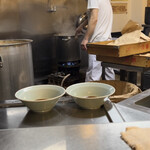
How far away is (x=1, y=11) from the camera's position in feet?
10.6

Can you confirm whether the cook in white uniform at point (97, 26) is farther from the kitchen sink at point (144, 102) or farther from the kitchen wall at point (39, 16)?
the kitchen sink at point (144, 102)

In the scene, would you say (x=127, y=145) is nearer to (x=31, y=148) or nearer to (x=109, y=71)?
(x=31, y=148)

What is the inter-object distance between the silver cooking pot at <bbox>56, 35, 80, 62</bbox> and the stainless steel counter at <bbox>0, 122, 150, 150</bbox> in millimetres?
2937

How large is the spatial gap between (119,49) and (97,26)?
1242mm

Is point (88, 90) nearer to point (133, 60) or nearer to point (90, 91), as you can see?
point (90, 91)

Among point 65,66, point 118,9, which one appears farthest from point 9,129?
point 118,9

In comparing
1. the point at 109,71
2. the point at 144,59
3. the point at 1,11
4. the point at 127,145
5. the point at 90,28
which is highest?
the point at 1,11

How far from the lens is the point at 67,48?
3.72m

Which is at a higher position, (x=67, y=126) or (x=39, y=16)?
(x=39, y=16)

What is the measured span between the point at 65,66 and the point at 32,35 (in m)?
0.77

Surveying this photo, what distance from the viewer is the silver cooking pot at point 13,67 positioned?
7.74 feet

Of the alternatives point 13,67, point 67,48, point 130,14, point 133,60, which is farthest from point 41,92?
point 130,14

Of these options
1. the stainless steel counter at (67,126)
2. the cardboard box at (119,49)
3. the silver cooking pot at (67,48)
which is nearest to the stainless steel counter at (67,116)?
the stainless steel counter at (67,126)

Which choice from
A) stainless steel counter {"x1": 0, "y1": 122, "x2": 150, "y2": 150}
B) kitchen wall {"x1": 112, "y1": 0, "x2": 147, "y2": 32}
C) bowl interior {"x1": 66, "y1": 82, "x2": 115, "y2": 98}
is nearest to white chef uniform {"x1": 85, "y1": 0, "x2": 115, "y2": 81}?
bowl interior {"x1": 66, "y1": 82, "x2": 115, "y2": 98}
